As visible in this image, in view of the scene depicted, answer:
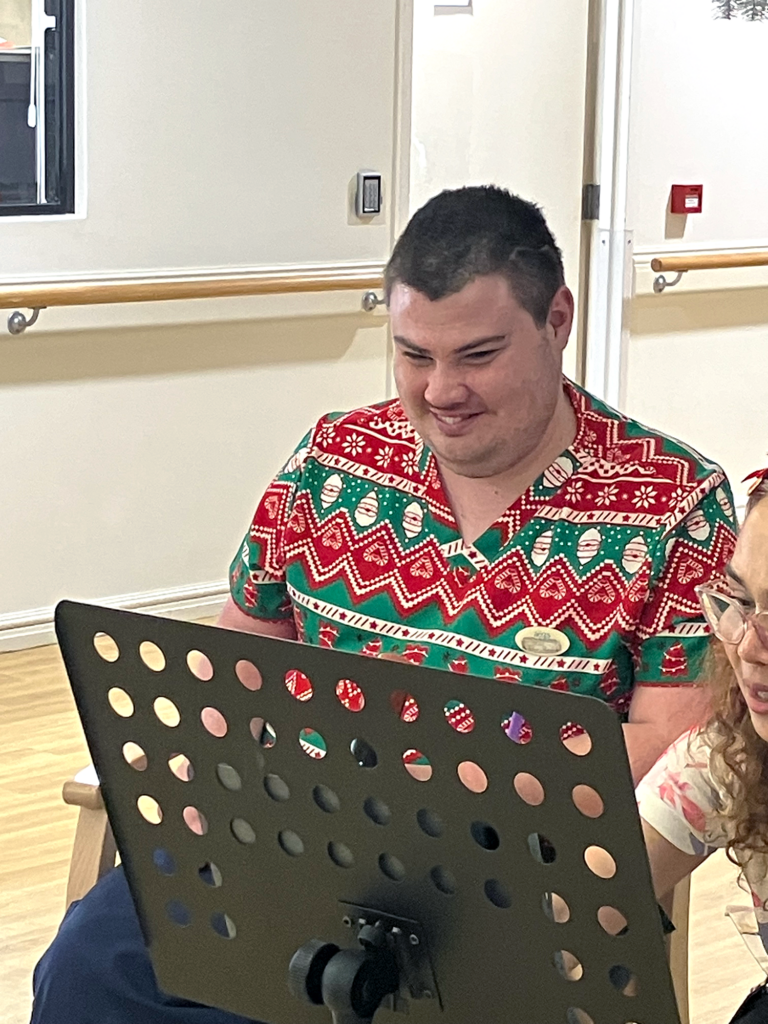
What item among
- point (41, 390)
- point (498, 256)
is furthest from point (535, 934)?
point (41, 390)

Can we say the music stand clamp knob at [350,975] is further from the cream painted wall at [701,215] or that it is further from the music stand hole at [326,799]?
the cream painted wall at [701,215]

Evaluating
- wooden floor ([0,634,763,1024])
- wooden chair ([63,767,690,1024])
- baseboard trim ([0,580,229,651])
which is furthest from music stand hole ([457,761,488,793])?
baseboard trim ([0,580,229,651])

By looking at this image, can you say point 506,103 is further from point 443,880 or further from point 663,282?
point 443,880

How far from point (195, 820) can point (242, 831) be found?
53 millimetres

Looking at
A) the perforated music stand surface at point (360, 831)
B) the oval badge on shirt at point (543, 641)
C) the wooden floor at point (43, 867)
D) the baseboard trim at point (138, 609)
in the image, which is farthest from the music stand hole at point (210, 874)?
the baseboard trim at point (138, 609)

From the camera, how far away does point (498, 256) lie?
1.82m

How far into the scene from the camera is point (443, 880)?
1231mm

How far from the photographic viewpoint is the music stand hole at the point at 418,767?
3.96ft

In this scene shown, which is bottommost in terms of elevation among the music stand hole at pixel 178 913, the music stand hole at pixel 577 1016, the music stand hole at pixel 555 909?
the music stand hole at pixel 178 913

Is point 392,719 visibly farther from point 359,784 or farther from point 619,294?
point 619,294

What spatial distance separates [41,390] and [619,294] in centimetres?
193

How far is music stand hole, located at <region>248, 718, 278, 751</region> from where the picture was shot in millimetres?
1283

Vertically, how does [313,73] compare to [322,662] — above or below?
above

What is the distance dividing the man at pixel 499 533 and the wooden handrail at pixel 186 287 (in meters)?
2.33
